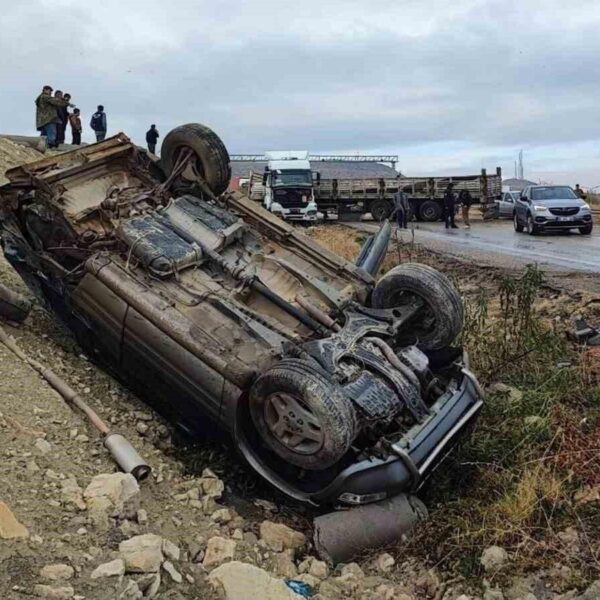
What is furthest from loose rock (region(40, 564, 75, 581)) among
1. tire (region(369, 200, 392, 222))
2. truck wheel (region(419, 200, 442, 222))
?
truck wheel (region(419, 200, 442, 222))

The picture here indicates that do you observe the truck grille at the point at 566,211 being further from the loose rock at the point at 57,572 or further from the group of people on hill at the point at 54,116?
the loose rock at the point at 57,572

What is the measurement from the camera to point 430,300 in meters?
5.32

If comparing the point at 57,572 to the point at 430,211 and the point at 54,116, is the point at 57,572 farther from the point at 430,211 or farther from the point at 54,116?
the point at 430,211

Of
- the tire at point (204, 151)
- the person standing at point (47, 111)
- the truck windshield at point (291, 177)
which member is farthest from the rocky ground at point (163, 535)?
the truck windshield at point (291, 177)

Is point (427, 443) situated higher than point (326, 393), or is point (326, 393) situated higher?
point (326, 393)

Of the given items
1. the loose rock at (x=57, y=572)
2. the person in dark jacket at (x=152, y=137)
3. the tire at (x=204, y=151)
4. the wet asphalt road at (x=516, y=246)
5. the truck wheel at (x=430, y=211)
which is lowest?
the loose rock at (x=57, y=572)

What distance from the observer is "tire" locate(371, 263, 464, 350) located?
529 cm

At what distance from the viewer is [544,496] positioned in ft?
13.7

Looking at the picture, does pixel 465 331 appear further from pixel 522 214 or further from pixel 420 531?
pixel 522 214

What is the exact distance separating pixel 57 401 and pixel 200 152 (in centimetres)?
243

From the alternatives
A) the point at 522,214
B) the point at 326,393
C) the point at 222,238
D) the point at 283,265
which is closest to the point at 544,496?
the point at 326,393

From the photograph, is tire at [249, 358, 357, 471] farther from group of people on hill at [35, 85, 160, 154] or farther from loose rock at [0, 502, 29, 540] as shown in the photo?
group of people on hill at [35, 85, 160, 154]

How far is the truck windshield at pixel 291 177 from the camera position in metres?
24.2

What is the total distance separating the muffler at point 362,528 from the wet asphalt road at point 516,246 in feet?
27.0
